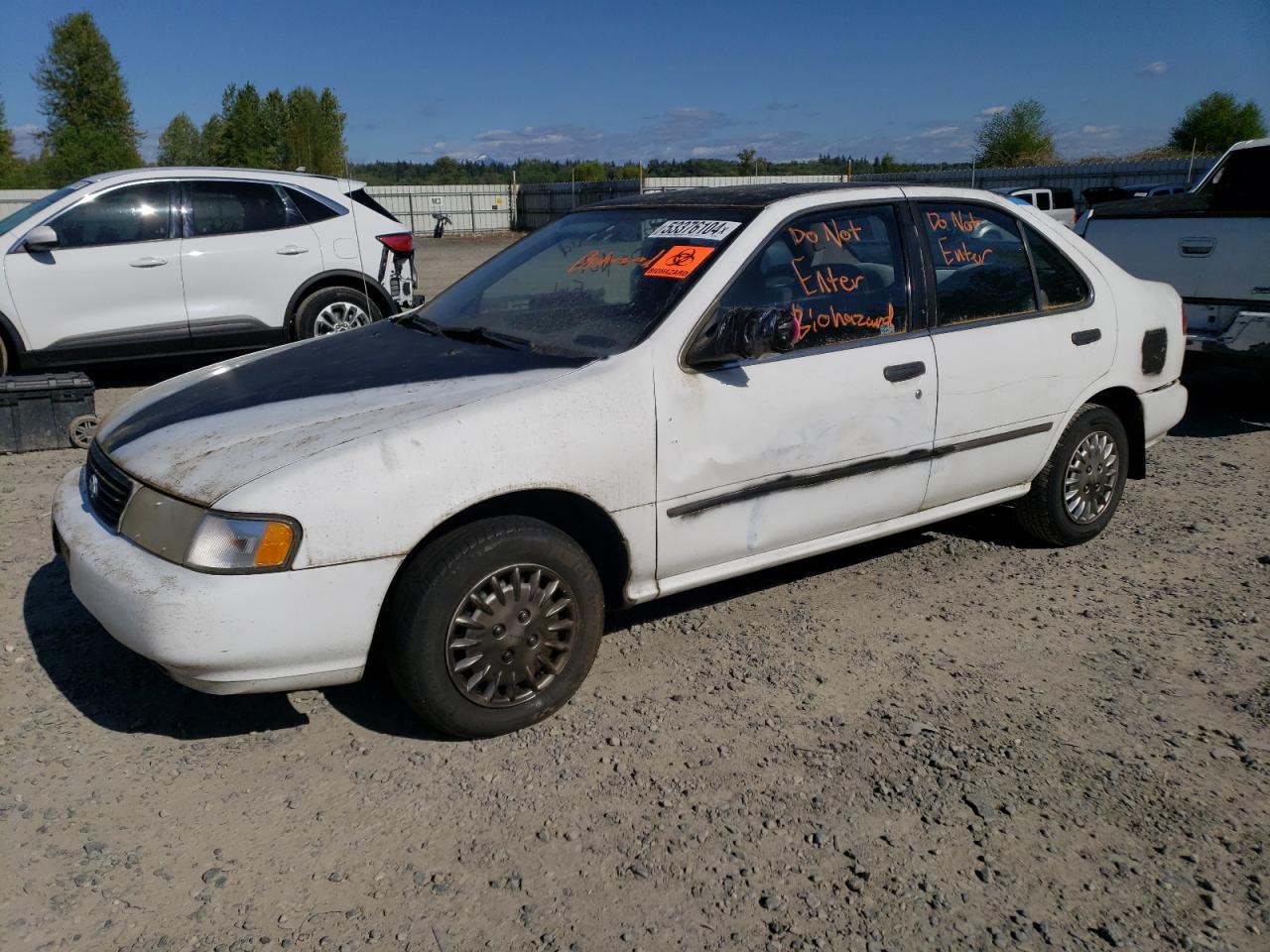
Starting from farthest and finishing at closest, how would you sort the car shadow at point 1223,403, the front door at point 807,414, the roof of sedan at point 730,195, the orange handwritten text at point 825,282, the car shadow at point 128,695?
1. the car shadow at point 1223,403
2. the roof of sedan at point 730,195
3. the orange handwritten text at point 825,282
4. the front door at point 807,414
5. the car shadow at point 128,695

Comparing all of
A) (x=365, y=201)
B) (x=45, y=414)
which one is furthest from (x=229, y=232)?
(x=45, y=414)

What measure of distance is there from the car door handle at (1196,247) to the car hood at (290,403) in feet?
18.9

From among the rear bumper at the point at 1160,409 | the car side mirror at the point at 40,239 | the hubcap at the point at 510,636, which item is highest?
the car side mirror at the point at 40,239

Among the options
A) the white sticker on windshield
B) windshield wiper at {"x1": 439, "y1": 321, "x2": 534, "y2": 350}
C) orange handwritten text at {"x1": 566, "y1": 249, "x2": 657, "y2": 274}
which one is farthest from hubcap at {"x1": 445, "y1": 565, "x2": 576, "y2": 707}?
the white sticker on windshield

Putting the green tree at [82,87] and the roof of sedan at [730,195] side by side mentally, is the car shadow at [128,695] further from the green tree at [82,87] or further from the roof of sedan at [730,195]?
the green tree at [82,87]

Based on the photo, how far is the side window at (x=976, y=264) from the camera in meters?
4.31

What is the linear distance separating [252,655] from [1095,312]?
3893 millimetres

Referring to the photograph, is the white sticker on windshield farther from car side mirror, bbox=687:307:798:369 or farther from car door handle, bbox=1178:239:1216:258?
car door handle, bbox=1178:239:1216:258

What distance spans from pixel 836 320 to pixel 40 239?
256 inches

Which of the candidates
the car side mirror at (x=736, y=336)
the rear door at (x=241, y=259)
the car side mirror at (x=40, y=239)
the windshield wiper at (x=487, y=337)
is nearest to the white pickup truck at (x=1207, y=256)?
the car side mirror at (x=736, y=336)

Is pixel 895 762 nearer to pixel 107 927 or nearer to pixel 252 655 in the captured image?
pixel 252 655

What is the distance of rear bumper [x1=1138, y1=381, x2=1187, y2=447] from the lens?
5098 mm

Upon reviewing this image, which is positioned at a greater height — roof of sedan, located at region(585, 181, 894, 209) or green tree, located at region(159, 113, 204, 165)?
green tree, located at region(159, 113, 204, 165)

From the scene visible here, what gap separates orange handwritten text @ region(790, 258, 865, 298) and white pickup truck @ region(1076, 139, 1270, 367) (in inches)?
173
